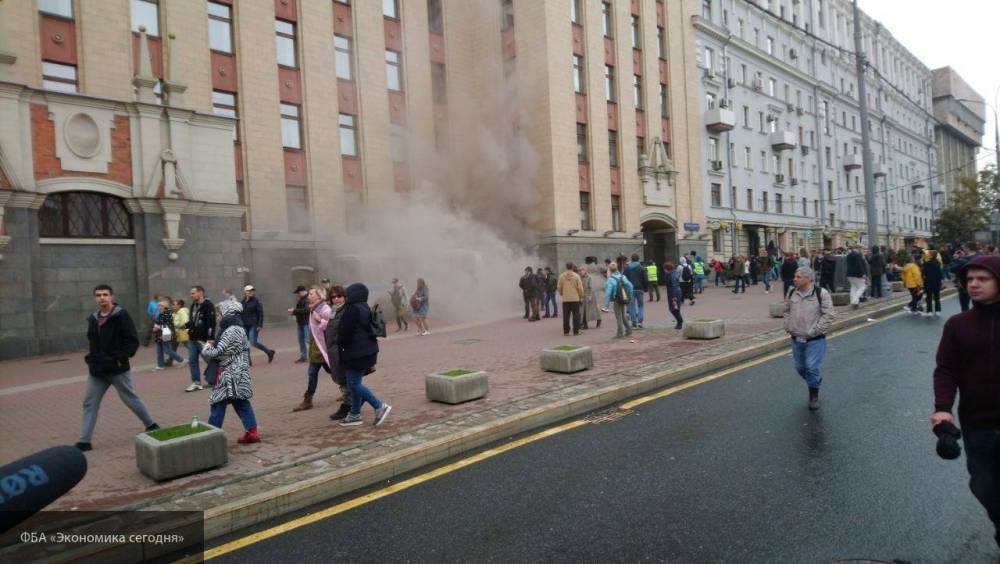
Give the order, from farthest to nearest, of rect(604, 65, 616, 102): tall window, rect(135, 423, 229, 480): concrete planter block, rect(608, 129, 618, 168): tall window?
1. rect(608, 129, 618, 168): tall window
2. rect(604, 65, 616, 102): tall window
3. rect(135, 423, 229, 480): concrete planter block

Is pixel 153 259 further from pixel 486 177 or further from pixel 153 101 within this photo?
pixel 486 177

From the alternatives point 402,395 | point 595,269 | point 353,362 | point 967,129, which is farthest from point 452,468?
point 967,129

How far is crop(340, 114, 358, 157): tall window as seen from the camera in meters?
22.6

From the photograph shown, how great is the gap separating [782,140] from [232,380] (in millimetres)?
40778

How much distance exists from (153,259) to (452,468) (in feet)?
46.7

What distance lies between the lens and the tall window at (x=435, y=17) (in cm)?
2559

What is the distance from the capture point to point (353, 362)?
5.88 metres

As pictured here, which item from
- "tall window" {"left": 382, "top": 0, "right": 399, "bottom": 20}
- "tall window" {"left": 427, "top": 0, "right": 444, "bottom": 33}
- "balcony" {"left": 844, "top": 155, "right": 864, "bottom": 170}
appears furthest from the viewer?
"balcony" {"left": 844, "top": 155, "right": 864, "bottom": 170}

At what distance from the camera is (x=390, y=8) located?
24.0 meters

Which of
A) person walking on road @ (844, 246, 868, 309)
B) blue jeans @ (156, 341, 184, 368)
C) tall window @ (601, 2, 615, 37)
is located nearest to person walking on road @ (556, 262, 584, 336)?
person walking on road @ (844, 246, 868, 309)

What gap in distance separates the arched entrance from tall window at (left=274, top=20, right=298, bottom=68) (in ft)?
61.6

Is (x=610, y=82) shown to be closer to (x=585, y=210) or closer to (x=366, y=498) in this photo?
(x=585, y=210)

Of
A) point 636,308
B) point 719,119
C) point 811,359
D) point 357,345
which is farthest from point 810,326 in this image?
point 719,119

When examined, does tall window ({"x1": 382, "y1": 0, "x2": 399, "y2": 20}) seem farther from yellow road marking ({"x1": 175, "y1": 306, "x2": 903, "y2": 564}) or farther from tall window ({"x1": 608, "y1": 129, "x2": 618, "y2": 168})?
yellow road marking ({"x1": 175, "y1": 306, "x2": 903, "y2": 564})
